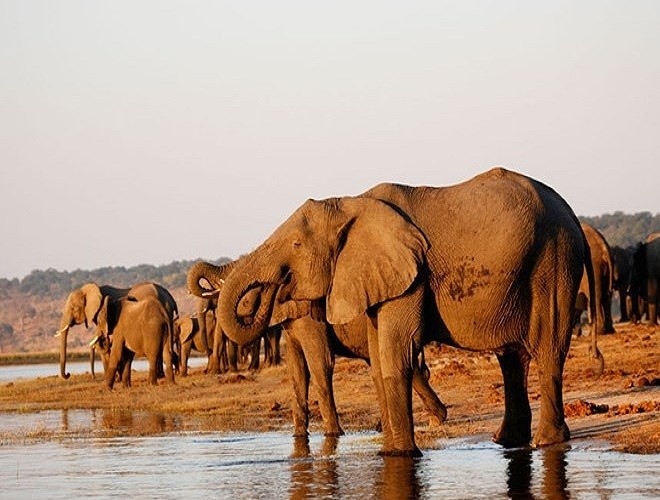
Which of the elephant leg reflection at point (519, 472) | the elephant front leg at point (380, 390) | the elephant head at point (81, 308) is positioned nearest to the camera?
the elephant leg reflection at point (519, 472)

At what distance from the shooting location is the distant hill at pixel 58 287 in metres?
128

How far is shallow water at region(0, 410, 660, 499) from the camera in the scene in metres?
11.9

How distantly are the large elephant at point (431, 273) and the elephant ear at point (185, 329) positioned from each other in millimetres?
28165

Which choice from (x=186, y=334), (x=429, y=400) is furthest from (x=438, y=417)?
(x=186, y=334)

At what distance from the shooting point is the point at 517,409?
50.1ft

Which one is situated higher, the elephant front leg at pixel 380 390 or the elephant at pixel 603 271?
the elephant at pixel 603 271

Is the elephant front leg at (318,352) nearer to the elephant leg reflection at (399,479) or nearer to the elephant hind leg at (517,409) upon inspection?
the elephant hind leg at (517,409)

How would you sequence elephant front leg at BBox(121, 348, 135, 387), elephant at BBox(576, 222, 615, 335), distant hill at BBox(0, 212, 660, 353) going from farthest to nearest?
distant hill at BBox(0, 212, 660, 353)
elephant front leg at BBox(121, 348, 135, 387)
elephant at BBox(576, 222, 615, 335)

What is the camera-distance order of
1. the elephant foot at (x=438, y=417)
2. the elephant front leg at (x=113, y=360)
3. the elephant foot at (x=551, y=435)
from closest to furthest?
the elephant foot at (x=551, y=435)
the elephant foot at (x=438, y=417)
the elephant front leg at (x=113, y=360)

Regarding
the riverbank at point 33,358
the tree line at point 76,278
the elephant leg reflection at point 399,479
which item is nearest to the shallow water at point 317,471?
the elephant leg reflection at point 399,479

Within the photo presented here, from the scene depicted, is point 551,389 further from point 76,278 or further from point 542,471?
point 76,278

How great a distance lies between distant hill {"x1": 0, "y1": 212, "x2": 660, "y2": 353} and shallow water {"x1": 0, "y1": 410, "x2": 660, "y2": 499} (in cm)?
9814

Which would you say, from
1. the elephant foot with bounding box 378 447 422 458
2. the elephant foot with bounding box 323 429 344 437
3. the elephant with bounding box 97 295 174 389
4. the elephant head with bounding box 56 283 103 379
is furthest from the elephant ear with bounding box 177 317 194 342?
the elephant foot with bounding box 378 447 422 458

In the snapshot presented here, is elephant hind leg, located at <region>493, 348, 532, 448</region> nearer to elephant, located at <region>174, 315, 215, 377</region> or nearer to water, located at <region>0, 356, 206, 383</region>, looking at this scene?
elephant, located at <region>174, 315, 215, 377</region>
